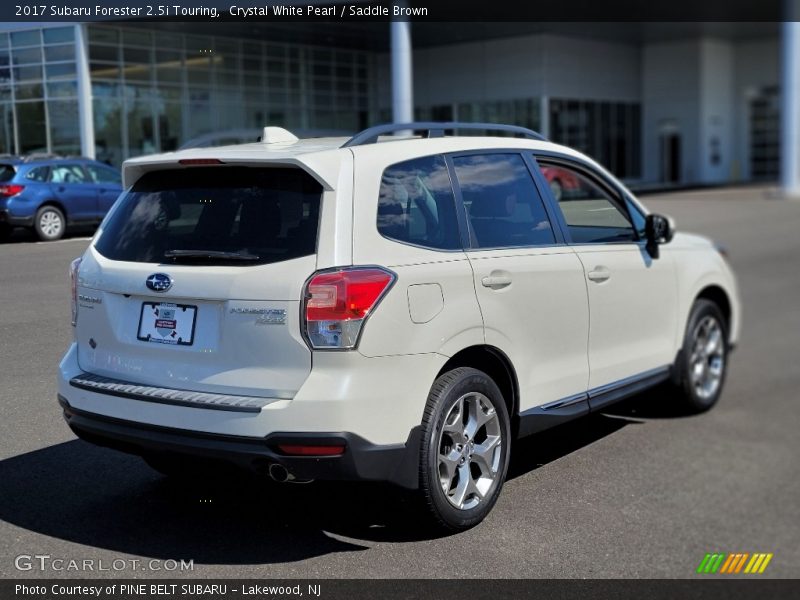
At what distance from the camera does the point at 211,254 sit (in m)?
4.41

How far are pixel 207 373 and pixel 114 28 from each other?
30.3 meters

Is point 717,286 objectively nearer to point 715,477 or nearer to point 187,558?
point 715,477

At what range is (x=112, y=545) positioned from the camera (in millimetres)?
4484

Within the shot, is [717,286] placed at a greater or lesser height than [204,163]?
lesser

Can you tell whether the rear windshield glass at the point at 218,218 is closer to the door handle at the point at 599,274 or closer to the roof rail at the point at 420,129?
the roof rail at the point at 420,129

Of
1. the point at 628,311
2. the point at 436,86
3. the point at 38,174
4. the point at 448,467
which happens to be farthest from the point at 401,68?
the point at 448,467

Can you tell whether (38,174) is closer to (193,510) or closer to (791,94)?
(193,510)

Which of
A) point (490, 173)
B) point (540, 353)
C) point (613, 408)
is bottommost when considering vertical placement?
point (613, 408)

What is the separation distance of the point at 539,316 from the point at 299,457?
1.69m

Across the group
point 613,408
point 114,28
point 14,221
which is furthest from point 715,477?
point 114,28

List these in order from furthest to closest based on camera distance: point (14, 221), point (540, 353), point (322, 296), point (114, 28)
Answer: point (114, 28) < point (14, 221) < point (540, 353) < point (322, 296)

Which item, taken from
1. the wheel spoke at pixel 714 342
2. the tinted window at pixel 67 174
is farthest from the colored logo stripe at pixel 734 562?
the tinted window at pixel 67 174

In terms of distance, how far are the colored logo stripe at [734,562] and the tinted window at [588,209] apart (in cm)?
206

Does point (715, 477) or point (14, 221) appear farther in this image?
point (14, 221)
